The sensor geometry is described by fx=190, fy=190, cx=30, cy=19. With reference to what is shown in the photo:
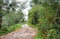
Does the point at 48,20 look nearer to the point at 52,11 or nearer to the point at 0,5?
the point at 52,11

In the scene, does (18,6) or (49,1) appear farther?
(18,6)

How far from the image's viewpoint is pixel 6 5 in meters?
28.0

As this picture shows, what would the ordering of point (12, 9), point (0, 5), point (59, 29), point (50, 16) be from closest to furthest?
point (59, 29) < point (50, 16) < point (0, 5) < point (12, 9)

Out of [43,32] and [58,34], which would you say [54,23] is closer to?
[58,34]

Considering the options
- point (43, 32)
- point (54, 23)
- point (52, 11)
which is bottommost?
point (43, 32)

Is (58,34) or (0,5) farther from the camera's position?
(0,5)

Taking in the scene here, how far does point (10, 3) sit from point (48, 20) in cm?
1568

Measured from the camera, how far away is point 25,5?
30609 mm

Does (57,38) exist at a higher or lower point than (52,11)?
lower

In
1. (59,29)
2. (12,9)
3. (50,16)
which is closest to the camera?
(59,29)

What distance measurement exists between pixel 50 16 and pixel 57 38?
7.42 ft

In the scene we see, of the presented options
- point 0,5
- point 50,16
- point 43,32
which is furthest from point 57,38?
point 0,5

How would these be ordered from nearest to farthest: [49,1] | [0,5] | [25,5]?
[49,1] < [0,5] < [25,5]

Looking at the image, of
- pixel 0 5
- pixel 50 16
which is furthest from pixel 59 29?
pixel 0 5
